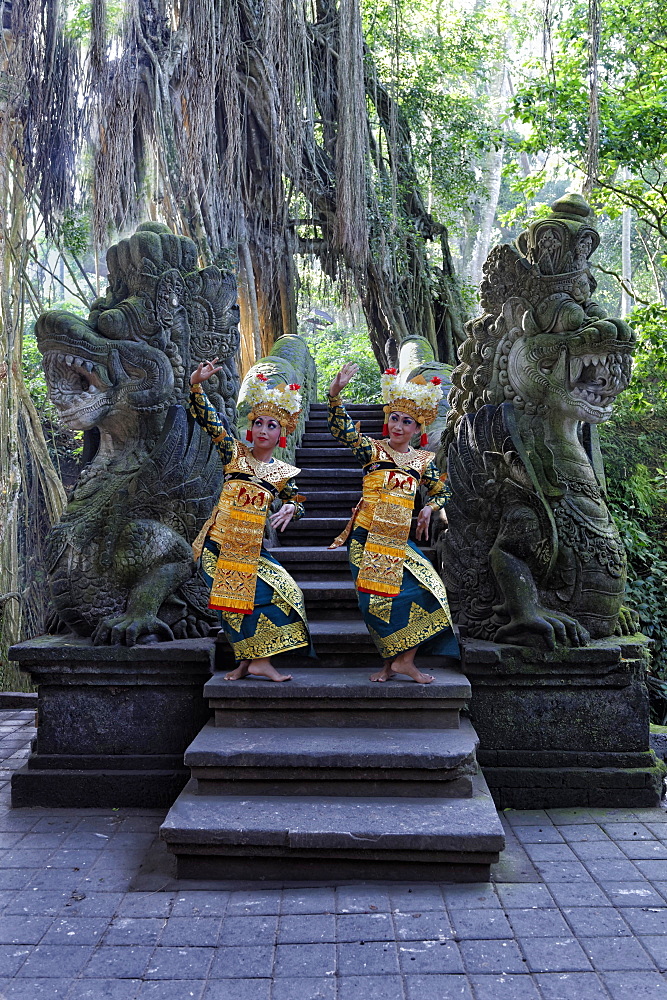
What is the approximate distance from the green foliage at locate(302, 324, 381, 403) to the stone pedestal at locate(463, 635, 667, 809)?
25.4 feet

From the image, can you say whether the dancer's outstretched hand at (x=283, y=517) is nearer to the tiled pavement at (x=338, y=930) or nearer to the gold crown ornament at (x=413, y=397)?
the gold crown ornament at (x=413, y=397)

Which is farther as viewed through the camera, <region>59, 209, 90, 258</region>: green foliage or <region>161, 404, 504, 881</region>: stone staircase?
<region>59, 209, 90, 258</region>: green foliage

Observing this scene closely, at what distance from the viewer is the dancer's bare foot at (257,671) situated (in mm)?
3566

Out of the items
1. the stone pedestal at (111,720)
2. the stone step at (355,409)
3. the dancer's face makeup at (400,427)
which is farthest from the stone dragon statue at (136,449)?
the stone step at (355,409)

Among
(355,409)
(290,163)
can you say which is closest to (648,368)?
(355,409)

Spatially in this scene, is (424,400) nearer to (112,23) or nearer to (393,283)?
(112,23)

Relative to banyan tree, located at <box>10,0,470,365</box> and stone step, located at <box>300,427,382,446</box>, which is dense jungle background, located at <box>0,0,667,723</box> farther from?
stone step, located at <box>300,427,382,446</box>

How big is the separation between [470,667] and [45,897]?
1.92 meters

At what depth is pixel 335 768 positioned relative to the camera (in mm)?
3156

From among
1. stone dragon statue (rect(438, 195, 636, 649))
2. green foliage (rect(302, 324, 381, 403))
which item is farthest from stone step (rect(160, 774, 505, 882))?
green foliage (rect(302, 324, 381, 403))

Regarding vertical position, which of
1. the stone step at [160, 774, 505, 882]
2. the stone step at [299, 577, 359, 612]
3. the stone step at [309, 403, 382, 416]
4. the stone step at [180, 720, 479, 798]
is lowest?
the stone step at [160, 774, 505, 882]

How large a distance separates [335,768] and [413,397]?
62.1 inches

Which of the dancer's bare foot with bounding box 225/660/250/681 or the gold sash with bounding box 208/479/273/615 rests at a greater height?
the gold sash with bounding box 208/479/273/615

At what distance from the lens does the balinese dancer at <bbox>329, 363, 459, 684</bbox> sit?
138 inches
